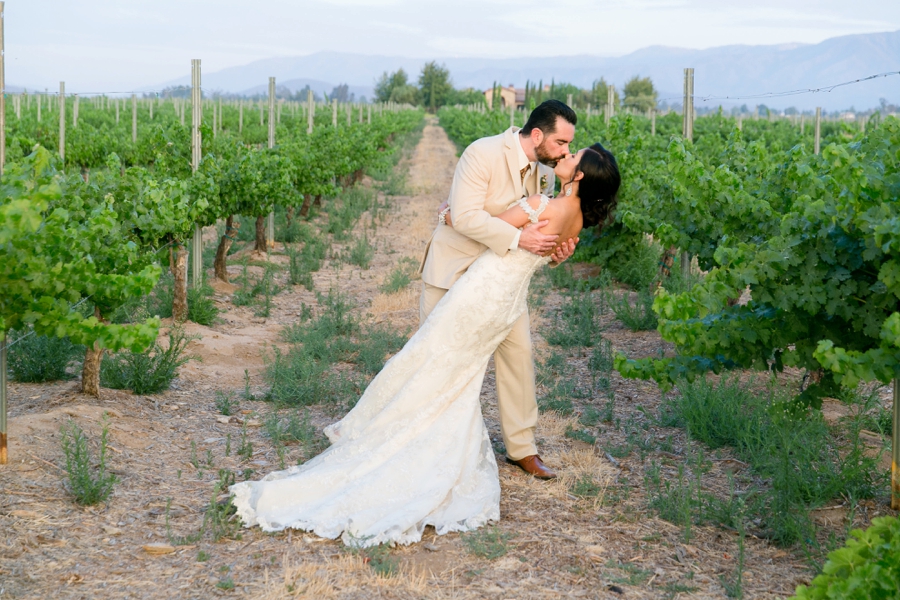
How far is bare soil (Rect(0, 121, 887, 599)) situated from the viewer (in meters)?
3.50

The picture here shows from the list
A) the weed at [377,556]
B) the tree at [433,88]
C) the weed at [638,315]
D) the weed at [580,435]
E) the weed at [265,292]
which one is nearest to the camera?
the weed at [377,556]

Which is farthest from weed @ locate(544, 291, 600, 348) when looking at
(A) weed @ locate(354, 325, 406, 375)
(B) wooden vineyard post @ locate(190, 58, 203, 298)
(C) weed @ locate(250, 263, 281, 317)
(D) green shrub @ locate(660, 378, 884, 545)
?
(B) wooden vineyard post @ locate(190, 58, 203, 298)

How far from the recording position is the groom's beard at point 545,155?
446cm

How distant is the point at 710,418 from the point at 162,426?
3345mm

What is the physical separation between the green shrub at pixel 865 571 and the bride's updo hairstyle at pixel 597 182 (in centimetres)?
217

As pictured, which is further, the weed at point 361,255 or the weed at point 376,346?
the weed at point 361,255

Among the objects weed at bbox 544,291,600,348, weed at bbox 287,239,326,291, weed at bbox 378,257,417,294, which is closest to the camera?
weed at bbox 544,291,600,348

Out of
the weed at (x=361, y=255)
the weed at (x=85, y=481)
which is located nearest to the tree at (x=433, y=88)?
the weed at (x=361, y=255)

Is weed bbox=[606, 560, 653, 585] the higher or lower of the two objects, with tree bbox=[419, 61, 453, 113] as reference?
lower

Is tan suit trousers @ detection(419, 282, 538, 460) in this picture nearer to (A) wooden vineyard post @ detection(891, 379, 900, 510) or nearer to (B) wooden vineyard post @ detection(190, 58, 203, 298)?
(A) wooden vineyard post @ detection(891, 379, 900, 510)

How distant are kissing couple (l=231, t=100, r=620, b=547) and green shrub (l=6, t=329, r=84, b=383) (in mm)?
2664

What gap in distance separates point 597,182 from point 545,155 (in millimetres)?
327

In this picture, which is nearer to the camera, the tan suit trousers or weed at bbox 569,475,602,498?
weed at bbox 569,475,602,498

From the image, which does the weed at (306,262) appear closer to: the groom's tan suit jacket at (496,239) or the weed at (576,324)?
the weed at (576,324)
